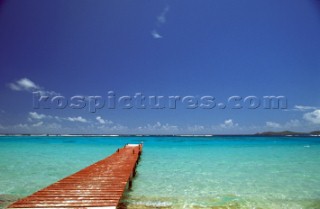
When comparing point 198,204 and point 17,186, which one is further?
point 17,186

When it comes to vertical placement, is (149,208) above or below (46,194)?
below

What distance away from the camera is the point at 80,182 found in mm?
7266

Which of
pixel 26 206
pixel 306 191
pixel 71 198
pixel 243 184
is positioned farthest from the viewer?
pixel 243 184

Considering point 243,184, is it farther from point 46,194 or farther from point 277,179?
point 46,194

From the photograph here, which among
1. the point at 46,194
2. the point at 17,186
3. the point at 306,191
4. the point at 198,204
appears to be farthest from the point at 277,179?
the point at 17,186

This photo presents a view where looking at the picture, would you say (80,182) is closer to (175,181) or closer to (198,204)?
(198,204)

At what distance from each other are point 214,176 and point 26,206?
8625 mm

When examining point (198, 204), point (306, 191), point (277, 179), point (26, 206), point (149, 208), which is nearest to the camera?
point (26, 206)

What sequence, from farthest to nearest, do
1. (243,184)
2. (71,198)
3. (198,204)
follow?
(243,184)
(198,204)
(71,198)

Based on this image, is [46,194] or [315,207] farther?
[315,207]

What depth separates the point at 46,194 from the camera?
18.7ft

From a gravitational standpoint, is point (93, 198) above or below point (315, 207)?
above

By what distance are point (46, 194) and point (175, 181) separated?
5.81 m

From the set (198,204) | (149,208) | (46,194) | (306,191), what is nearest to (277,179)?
(306,191)
